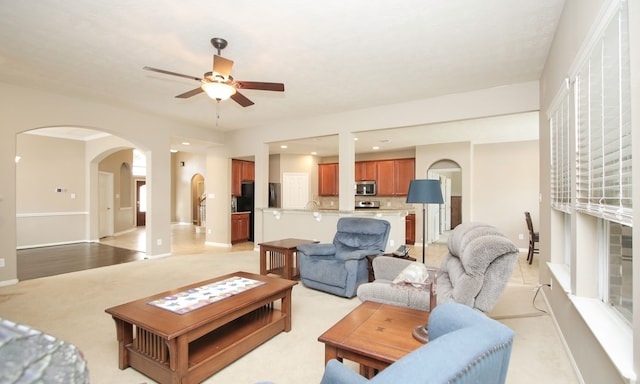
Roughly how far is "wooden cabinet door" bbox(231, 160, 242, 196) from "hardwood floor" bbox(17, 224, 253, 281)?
1338 millimetres

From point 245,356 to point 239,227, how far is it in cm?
576

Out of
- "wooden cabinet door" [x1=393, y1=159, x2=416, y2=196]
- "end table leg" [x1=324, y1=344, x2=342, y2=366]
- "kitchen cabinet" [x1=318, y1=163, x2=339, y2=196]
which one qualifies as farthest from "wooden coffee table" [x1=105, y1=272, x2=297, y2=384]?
"kitchen cabinet" [x1=318, y1=163, x2=339, y2=196]

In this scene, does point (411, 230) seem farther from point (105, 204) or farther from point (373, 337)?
point (105, 204)

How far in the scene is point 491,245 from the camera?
2148 mm

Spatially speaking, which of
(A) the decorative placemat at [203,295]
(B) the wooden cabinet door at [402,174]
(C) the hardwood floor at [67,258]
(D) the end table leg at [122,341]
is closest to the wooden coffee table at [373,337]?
(A) the decorative placemat at [203,295]

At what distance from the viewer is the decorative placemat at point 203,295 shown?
2303mm

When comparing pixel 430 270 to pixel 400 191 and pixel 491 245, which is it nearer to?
pixel 491 245

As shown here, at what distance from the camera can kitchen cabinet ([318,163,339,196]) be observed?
955cm

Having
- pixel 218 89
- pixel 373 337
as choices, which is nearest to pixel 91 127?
pixel 218 89

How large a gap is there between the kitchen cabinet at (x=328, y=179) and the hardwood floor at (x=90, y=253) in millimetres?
2977

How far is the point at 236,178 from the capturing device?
7.92 meters

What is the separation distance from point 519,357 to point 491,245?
39.6 inches

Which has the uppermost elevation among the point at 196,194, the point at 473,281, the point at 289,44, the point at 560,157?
the point at 289,44

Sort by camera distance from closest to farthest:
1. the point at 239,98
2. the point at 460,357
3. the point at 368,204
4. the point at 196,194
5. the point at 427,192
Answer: the point at 460,357
the point at 239,98
the point at 427,192
the point at 368,204
the point at 196,194
